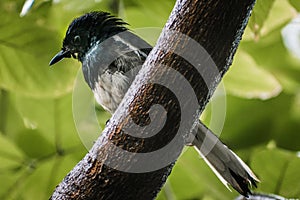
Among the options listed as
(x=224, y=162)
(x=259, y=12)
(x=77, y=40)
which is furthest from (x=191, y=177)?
(x=259, y=12)

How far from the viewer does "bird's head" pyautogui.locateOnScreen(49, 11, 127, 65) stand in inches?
62.8

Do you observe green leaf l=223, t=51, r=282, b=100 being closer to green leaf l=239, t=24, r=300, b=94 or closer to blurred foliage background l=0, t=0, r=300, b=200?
blurred foliage background l=0, t=0, r=300, b=200

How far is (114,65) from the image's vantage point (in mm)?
1524

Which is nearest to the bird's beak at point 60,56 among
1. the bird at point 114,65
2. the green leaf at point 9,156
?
the bird at point 114,65

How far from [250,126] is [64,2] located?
63cm

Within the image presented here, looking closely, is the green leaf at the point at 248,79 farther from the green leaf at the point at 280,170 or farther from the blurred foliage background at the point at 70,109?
the green leaf at the point at 280,170

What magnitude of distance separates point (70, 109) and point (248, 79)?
0.46 m

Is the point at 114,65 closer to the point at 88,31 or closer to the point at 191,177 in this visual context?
the point at 88,31

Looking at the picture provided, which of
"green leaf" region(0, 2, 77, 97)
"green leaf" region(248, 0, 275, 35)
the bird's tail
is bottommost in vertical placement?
the bird's tail

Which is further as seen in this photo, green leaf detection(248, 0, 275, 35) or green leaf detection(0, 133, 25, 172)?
green leaf detection(0, 133, 25, 172)

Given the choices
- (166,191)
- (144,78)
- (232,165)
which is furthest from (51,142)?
(144,78)

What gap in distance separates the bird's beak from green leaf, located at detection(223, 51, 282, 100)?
1.36ft

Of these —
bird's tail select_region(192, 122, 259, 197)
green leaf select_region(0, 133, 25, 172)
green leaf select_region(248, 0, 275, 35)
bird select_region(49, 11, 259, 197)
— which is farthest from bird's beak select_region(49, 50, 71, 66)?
green leaf select_region(248, 0, 275, 35)

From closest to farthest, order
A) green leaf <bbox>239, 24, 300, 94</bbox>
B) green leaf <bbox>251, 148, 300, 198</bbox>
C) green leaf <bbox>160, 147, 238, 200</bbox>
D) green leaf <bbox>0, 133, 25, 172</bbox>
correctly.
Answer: green leaf <bbox>251, 148, 300, 198</bbox>
green leaf <bbox>0, 133, 25, 172</bbox>
green leaf <bbox>160, 147, 238, 200</bbox>
green leaf <bbox>239, 24, 300, 94</bbox>
